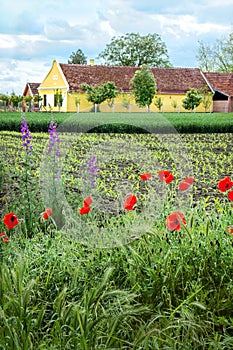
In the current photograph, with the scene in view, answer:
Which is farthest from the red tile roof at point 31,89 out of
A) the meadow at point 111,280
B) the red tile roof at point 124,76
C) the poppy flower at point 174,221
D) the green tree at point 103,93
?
the poppy flower at point 174,221

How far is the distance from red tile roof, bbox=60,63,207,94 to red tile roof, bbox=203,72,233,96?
23 cm

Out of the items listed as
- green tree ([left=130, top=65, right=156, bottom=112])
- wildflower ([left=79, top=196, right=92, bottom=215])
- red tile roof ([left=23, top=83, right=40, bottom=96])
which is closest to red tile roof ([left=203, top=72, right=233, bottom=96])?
green tree ([left=130, top=65, right=156, bottom=112])

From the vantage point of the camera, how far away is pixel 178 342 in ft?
5.09

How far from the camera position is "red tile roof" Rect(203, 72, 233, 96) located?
464 inches

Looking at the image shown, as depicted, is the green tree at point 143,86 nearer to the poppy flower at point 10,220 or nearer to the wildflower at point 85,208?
Answer: the wildflower at point 85,208

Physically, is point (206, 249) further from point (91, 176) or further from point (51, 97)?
point (51, 97)

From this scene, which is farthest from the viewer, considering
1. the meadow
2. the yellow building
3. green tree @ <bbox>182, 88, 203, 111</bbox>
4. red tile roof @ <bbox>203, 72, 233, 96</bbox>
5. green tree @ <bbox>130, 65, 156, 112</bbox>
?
green tree @ <bbox>182, 88, 203, 111</bbox>

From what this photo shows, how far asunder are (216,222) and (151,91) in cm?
810

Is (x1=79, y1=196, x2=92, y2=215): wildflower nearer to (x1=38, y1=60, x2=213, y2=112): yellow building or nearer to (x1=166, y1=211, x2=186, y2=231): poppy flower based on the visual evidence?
(x1=166, y1=211, x2=186, y2=231): poppy flower

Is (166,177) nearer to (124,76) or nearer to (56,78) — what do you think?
(56,78)

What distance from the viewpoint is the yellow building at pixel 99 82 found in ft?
24.7

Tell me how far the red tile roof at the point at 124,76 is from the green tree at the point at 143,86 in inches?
9.8

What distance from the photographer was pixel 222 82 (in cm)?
1202

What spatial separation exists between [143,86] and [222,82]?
9.03 ft
